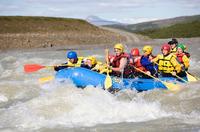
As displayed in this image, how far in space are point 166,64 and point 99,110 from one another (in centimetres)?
323

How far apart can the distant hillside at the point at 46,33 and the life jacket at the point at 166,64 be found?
81.4 ft

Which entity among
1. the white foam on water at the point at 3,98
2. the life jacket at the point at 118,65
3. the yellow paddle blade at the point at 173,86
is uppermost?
the life jacket at the point at 118,65

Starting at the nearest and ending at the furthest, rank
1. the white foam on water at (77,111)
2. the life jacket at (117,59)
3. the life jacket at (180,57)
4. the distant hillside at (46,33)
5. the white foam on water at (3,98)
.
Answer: the white foam on water at (77,111) → the white foam on water at (3,98) → the life jacket at (117,59) → the life jacket at (180,57) → the distant hillside at (46,33)

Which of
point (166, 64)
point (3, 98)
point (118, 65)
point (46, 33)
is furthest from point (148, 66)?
point (46, 33)

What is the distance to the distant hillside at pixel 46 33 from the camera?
3775 cm

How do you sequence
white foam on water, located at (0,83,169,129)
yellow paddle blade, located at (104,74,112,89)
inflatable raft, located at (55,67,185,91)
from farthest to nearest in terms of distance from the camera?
1. inflatable raft, located at (55,67,185,91)
2. yellow paddle blade, located at (104,74,112,89)
3. white foam on water, located at (0,83,169,129)

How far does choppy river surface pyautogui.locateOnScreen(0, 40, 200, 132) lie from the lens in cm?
859

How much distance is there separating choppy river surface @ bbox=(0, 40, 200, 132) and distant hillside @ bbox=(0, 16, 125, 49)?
991 inches

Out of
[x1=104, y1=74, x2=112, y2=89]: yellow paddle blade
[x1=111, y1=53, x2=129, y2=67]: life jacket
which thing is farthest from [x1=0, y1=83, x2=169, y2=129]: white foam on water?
[x1=111, y1=53, x2=129, y2=67]: life jacket

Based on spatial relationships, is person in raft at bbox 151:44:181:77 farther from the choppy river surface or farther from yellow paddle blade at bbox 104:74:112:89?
yellow paddle blade at bbox 104:74:112:89

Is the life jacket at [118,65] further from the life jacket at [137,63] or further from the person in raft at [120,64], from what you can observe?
the life jacket at [137,63]

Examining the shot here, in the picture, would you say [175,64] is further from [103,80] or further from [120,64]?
[103,80]

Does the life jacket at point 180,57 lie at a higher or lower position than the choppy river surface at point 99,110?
higher

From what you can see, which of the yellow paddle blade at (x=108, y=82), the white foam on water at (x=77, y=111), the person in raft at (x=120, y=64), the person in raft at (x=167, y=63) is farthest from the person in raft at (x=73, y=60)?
the person in raft at (x=167, y=63)
